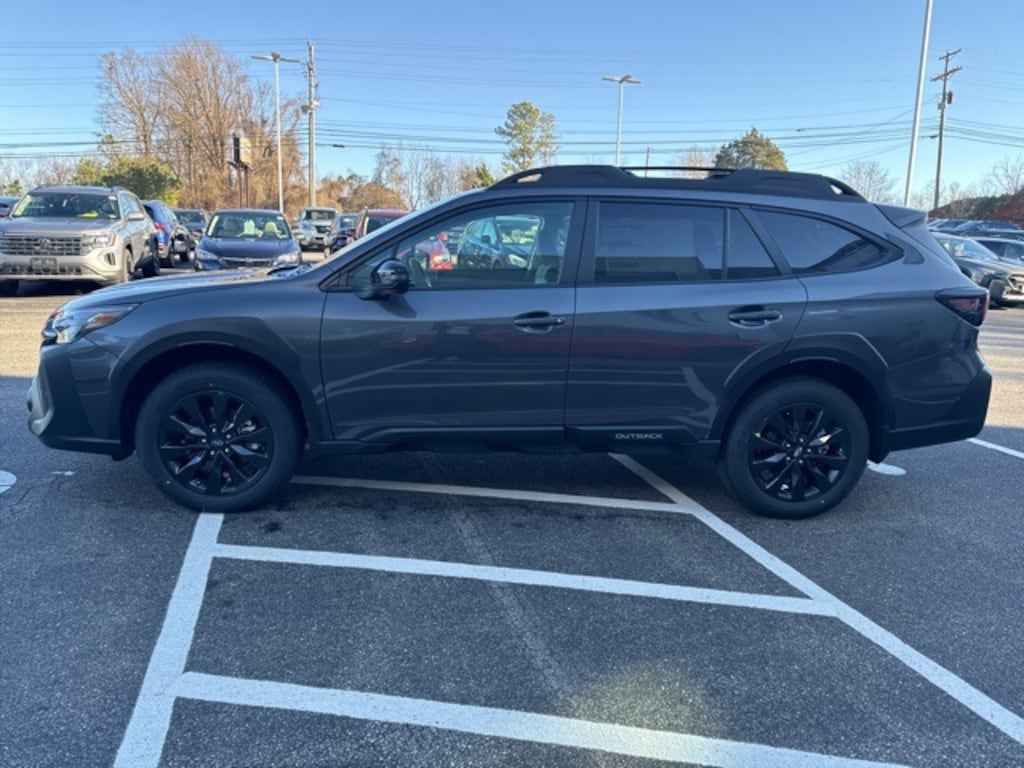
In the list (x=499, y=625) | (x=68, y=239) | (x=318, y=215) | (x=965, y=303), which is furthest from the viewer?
(x=318, y=215)

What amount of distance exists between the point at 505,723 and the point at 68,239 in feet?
→ 39.7

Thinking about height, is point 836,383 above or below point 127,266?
below

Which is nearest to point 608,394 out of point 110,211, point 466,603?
point 466,603

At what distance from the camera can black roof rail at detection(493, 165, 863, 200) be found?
4.05 meters

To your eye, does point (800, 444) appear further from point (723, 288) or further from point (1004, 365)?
point (1004, 365)

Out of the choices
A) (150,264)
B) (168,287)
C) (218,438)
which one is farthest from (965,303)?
(150,264)

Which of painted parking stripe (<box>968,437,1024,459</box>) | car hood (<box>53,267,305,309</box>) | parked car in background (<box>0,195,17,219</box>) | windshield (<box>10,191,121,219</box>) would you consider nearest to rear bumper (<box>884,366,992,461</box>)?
painted parking stripe (<box>968,437,1024,459</box>)

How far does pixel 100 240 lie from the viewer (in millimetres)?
11969

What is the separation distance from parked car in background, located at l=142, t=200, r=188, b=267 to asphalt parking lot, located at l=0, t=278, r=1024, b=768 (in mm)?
12975

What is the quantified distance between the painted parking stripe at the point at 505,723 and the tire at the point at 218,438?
1475mm

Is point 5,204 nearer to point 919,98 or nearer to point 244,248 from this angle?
point 244,248

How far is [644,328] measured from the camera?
152 inches

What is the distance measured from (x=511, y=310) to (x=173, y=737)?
7.74 ft

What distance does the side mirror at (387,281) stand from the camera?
3.69 m
